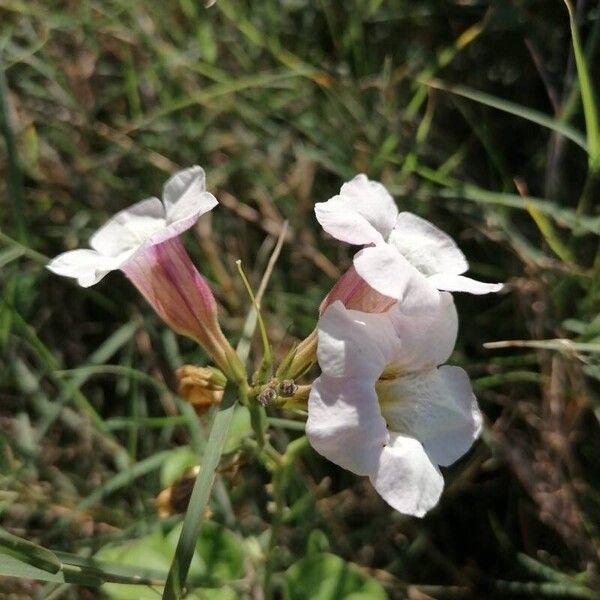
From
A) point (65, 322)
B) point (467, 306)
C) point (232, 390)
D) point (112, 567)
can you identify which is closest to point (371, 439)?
point (232, 390)

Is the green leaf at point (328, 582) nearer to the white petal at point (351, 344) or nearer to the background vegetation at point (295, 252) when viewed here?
the background vegetation at point (295, 252)

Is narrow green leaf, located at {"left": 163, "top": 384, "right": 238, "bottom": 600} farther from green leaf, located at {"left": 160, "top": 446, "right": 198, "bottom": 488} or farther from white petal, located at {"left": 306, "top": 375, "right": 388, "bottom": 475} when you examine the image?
green leaf, located at {"left": 160, "top": 446, "right": 198, "bottom": 488}

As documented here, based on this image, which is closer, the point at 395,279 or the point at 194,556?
the point at 395,279

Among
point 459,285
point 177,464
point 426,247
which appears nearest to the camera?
point 459,285

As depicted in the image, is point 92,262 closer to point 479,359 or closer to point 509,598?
point 479,359

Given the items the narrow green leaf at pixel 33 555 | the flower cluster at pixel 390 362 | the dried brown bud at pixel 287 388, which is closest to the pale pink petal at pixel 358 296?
the flower cluster at pixel 390 362

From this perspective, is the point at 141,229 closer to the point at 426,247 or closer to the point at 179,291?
the point at 179,291

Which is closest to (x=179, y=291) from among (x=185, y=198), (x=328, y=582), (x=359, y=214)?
(x=185, y=198)
